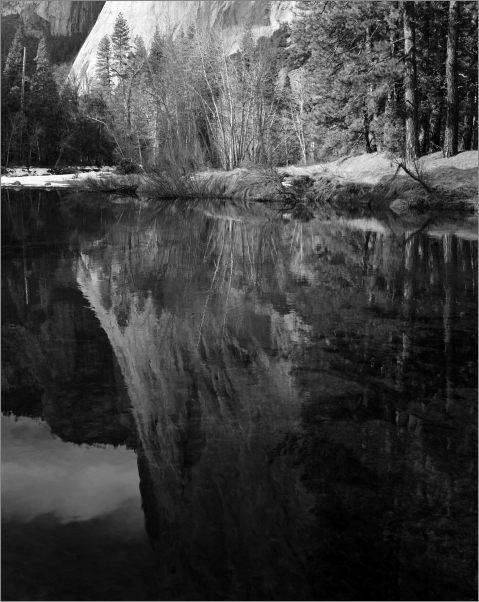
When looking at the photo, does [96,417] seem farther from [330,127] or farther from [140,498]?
[330,127]

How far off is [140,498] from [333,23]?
22.8 metres

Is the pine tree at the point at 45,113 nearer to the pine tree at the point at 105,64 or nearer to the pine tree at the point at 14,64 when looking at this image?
the pine tree at the point at 14,64

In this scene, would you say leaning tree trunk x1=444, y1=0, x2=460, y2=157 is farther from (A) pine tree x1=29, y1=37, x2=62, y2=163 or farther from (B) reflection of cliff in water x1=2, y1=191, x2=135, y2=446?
(A) pine tree x1=29, y1=37, x2=62, y2=163

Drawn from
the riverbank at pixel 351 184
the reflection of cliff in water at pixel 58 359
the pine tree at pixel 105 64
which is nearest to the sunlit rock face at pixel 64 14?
the pine tree at pixel 105 64

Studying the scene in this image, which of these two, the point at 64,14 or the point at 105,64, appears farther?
the point at 64,14

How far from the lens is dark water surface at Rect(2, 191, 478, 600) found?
1.83 metres

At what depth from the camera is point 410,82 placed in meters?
18.8

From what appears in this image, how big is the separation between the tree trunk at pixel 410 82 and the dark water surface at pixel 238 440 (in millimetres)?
13447

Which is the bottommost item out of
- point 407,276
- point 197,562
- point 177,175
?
point 197,562

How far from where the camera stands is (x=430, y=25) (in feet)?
71.6

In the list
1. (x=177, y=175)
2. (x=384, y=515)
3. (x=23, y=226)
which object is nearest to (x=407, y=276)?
(x=384, y=515)

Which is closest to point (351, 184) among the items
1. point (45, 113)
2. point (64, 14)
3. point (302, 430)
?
point (302, 430)

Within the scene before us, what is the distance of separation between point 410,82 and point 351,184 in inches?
149

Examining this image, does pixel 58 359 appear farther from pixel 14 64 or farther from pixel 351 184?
pixel 14 64
